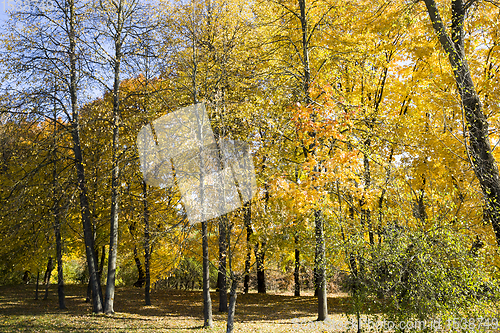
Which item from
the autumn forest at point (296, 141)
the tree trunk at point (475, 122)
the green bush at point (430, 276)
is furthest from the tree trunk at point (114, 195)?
the tree trunk at point (475, 122)

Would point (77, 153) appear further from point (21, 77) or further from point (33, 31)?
point (33, 31)

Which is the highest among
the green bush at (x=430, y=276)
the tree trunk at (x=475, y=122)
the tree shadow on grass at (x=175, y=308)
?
the tree trunk at (x=475, y=122)

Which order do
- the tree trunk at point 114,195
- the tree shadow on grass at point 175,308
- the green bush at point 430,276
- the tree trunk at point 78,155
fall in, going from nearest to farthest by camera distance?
1. the green bush at point 430,276
2. the tree trunk at point 114,195
3. the tree shadow on grass at point 175,308
4. the tree trunk at point 78,155

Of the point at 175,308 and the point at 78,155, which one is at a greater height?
the point at 78,155

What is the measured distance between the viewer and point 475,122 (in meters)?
6.15

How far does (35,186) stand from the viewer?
11211 millimetres

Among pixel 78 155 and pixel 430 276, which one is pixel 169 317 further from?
pixel 430 276

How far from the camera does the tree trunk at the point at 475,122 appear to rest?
5605 millimetres

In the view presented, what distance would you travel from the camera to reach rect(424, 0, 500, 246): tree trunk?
5605 mm

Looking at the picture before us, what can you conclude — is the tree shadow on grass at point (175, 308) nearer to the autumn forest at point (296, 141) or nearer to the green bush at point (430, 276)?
the autumn forest at point (296, 141)

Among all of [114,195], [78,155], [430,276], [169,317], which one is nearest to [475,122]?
[430,276]

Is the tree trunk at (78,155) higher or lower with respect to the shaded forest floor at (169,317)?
higher

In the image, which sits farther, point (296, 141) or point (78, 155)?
point (78, 155)

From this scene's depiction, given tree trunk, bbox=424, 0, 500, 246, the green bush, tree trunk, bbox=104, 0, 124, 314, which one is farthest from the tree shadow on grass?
tree trunk, bbox=424, 0, 500, 246
